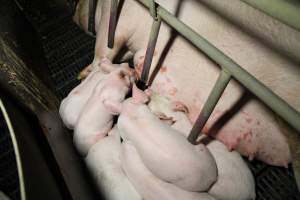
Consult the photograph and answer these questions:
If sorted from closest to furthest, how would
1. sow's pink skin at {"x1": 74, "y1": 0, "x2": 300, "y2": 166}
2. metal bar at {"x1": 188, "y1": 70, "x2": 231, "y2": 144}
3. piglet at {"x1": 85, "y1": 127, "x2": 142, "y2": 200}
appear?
metal bar at {"x1": 188, "y1": 70, "x2": 231, "y2": 144}
sow's pink skin at {"x1": 74, "y1": 0, "x2": 300, "y2": 166}
piglet at {"x1": 85, "y1": 127, "x2": 142, "y2": 200}

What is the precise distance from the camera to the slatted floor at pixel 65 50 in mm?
1400

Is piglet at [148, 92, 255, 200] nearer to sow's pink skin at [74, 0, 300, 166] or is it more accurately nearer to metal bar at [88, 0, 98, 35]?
sow's pink skin at [74, 0, 300, 166]

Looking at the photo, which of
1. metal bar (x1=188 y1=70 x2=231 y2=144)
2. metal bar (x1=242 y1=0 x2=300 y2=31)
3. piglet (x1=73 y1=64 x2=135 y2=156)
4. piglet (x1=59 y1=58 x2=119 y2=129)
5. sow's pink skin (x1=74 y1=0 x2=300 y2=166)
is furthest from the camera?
piglet (x1=59 y1=58 x2=119 y2=129)

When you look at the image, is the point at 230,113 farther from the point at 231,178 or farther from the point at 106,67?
the point at 106,67

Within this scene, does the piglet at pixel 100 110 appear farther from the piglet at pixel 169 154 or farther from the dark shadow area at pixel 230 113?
the dark shadow area at pixel 230 113

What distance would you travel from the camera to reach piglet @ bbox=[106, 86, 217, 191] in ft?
3.32

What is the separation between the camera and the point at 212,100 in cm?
85

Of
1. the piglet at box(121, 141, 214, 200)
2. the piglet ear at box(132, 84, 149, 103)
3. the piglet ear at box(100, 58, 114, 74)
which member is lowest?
the piglet at box(121, 141, 214, 200)

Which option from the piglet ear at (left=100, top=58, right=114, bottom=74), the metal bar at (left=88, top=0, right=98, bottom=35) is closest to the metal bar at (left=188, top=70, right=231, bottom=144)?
the piglet ear at (left=100, top=58, right=114, bottom=74)

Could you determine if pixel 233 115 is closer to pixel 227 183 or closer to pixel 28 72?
pixel 227 183

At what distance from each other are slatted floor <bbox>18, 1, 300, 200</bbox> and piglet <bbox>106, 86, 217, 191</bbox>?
451mm

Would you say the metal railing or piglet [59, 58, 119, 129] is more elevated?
the metal railing

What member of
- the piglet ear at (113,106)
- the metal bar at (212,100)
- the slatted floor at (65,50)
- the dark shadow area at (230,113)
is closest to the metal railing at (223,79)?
the metal bar at (212,100)

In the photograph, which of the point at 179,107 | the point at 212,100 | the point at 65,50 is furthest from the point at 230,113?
the point at 65,50
